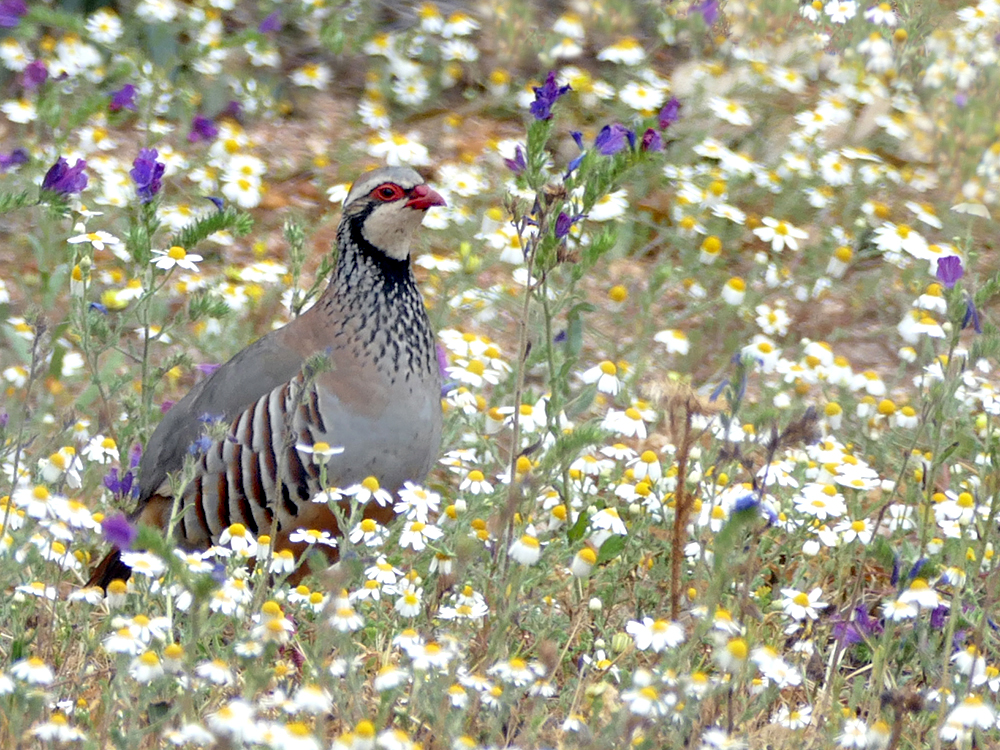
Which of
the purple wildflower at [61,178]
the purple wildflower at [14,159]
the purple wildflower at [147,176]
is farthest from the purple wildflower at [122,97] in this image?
the purple wildflower at [147,176]

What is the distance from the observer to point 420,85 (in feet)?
26.1

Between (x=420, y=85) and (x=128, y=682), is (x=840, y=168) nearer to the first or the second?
(x=420, y=85)

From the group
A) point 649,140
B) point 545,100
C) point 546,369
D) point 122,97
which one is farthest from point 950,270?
point 122,97

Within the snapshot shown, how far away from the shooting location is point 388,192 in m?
4.54

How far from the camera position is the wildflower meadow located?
2799 mm

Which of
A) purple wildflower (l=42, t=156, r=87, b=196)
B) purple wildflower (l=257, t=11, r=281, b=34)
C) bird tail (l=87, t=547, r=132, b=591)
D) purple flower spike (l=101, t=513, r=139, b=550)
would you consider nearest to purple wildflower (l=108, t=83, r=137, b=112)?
purple wildflower (l=257, t=11, r=281, b=34)

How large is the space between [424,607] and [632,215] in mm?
3892

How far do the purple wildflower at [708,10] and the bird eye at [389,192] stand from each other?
14.0 ft

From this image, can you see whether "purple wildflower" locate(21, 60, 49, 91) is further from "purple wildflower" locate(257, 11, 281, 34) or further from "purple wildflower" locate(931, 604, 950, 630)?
"purple wildflower" locate(931, 604, 950, 630)

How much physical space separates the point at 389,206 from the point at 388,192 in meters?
0.04

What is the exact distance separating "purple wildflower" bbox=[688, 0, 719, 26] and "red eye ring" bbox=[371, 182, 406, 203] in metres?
4.27

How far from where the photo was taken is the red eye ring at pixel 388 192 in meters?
4.52

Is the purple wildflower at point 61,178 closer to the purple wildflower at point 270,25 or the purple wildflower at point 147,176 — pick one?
the purple wildflower at point 147,176

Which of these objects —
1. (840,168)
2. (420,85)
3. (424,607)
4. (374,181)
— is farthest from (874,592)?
(420,85)
